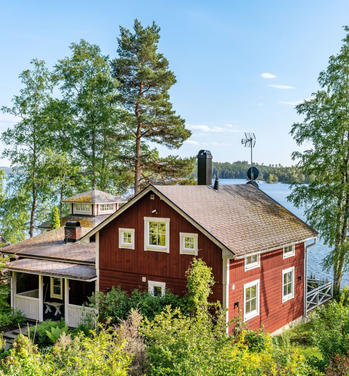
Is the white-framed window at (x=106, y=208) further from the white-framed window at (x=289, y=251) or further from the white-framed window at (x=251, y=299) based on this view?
the white-framed window at (x=251, y=299)

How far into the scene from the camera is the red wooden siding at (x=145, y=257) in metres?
12.8

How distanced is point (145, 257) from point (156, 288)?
1.19 meters

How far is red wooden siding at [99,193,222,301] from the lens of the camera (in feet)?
42.0

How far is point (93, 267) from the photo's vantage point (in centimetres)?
1625

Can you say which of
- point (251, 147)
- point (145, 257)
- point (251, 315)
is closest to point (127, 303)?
point (145, 257)

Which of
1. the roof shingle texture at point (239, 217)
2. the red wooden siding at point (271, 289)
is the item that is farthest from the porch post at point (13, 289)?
the red wooden siding at point (271, 289)

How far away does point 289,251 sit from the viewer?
640 inches

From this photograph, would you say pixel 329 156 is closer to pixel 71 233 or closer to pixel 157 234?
pixel 157 234

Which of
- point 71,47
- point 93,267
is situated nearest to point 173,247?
point 93,267

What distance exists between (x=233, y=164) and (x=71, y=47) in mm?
49209

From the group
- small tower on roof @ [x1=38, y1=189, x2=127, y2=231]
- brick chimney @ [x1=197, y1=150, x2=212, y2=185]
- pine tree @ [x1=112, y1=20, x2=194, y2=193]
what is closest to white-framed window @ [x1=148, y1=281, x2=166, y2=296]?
brick chimney @ [x1=197, y1=150, x2=212, y2=185]

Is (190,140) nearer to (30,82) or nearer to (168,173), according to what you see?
(168,173)

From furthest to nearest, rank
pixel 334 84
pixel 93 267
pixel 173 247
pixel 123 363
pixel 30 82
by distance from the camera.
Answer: pixel 30 82, pixel 334 84, pixel 93 267, pixel 173 247, pixel 123 363

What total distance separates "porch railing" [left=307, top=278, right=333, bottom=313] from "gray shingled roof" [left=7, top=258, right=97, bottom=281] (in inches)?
408
